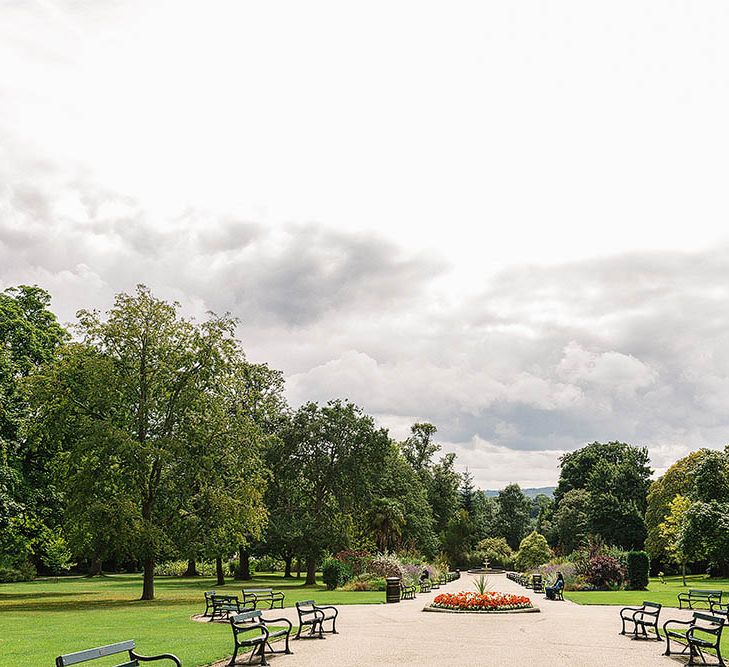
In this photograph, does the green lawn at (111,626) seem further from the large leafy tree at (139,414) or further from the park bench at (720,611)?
the park bench at (720,611)

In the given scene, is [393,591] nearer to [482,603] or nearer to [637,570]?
[482,603]

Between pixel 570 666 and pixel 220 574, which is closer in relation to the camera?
pixel 570 666

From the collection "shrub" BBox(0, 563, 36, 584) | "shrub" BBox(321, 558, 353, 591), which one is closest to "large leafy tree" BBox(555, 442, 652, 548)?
"shrub" BBox(321, 558, 353, 591)

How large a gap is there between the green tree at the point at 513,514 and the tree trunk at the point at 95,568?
5036cm

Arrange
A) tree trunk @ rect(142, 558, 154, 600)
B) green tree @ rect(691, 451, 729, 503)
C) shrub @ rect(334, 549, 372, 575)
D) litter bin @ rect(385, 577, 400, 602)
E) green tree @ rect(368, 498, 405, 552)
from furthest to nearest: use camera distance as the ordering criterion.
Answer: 1. green tree @ rect(368, 498, 405, 552)
2. shrub @ rect(334, 549, 372, 575)
3. green tree @ rect(691, 451, 729, 503)
4. tree trunk @ rect(142, 558, 154, 600)
5. litter bin @ rect(385, 577, 400, 602)

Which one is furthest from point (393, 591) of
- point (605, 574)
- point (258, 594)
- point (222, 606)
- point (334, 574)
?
point (605, 574)

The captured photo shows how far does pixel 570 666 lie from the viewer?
12133mm

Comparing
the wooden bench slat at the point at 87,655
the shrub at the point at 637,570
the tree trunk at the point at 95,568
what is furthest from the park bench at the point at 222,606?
the tree trunk at the point at 95,568

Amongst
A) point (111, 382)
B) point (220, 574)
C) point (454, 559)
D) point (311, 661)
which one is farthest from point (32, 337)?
point (454, 559)

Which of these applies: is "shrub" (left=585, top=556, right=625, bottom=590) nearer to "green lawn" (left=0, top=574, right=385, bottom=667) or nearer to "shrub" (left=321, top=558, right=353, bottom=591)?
"green lawn" (left=0, top=574, right=385, bottom=667)

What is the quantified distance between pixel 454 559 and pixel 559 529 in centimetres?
1085

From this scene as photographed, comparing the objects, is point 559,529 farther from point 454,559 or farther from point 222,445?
point 222,445

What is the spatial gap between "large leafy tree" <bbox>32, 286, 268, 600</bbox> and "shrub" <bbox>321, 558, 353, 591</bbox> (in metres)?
6.49

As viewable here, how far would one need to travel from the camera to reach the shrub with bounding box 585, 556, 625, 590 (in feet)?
115
